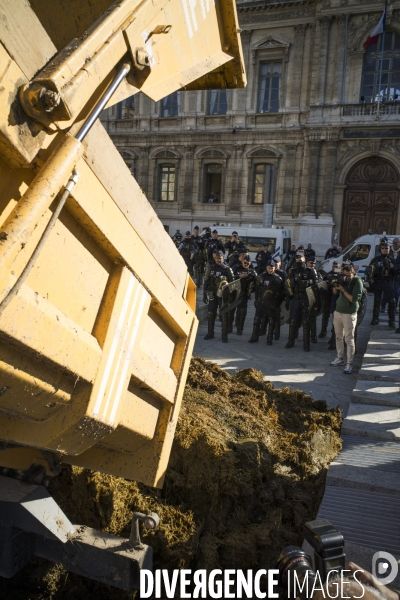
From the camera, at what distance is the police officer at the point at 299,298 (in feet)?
33.2

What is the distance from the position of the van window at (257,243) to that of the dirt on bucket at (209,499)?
47.4 ft

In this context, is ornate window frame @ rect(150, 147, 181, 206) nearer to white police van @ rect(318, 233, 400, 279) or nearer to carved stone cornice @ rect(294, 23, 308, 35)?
carved stone cornice @ rect(294, 23, 308, 35)

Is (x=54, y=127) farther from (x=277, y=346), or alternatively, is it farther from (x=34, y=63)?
(x=277, y=346)

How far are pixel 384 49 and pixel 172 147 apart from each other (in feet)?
37.7

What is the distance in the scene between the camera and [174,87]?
2533 millimetres

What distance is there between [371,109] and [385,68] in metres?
2.31

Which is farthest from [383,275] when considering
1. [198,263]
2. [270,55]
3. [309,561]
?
[270,55]

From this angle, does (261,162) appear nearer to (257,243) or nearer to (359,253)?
(257,243)

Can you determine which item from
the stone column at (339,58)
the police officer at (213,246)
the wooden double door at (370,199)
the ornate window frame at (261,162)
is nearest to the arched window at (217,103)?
the ornate window frame at (261,162)

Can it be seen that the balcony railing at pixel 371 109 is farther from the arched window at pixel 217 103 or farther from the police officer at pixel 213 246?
the police officer at pixel 213 246

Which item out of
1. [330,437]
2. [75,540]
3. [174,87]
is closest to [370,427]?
[330,437]

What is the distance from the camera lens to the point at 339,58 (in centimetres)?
2323

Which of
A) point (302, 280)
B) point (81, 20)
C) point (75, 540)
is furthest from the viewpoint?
point (302, 280)

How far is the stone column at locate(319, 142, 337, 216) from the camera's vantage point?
2367 centimetres
